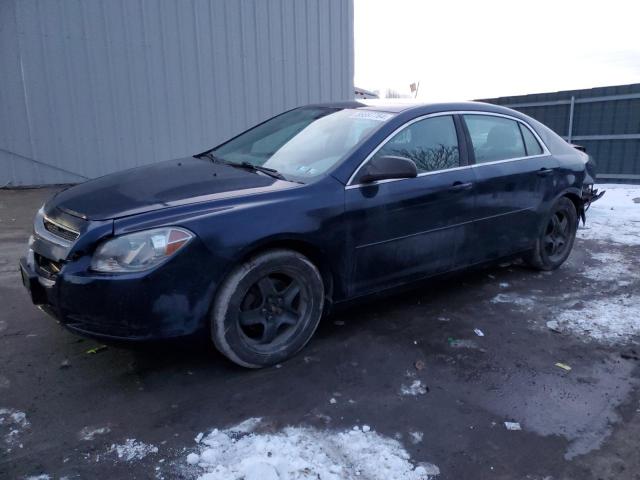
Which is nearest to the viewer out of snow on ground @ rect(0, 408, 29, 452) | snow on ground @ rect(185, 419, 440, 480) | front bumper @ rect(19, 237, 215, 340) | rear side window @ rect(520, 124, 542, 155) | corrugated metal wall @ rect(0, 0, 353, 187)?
snow on ground @ rect(185, 419, 440, 480)

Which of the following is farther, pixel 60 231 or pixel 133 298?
pixel 60 231

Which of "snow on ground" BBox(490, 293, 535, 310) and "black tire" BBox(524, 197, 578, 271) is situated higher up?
"black tire" BBox(524, 197, 578, 271)

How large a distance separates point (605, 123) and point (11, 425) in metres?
13.3

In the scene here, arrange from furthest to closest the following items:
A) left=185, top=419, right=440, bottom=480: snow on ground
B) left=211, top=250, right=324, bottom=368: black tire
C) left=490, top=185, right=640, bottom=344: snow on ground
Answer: left=490, top=185, right=640, bottom=344: snow on ground < left=211, top=250, right=324, bottom=368: black tire < left=185, top=419, right=440, bottom=480: snow on ground

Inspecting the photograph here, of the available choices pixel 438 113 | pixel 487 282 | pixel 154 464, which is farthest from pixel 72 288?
pixel 487 282

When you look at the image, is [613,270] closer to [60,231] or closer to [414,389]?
[414,389]

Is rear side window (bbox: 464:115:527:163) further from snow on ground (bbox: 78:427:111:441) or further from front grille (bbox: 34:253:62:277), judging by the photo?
snow on ground (bbox: 78:427:111:441)

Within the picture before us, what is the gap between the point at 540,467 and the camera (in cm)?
249

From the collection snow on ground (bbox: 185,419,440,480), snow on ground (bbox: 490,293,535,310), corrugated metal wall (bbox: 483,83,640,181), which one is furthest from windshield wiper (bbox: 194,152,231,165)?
corrugated metal wall (bbox: 483,83,640,181)

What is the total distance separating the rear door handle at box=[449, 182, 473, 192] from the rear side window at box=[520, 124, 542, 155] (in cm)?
108

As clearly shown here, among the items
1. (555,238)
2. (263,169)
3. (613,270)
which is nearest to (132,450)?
(263,169)

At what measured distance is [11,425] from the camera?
273cm

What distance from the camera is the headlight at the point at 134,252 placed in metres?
2.81

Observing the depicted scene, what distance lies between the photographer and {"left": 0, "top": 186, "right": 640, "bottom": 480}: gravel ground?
248 centimetres
